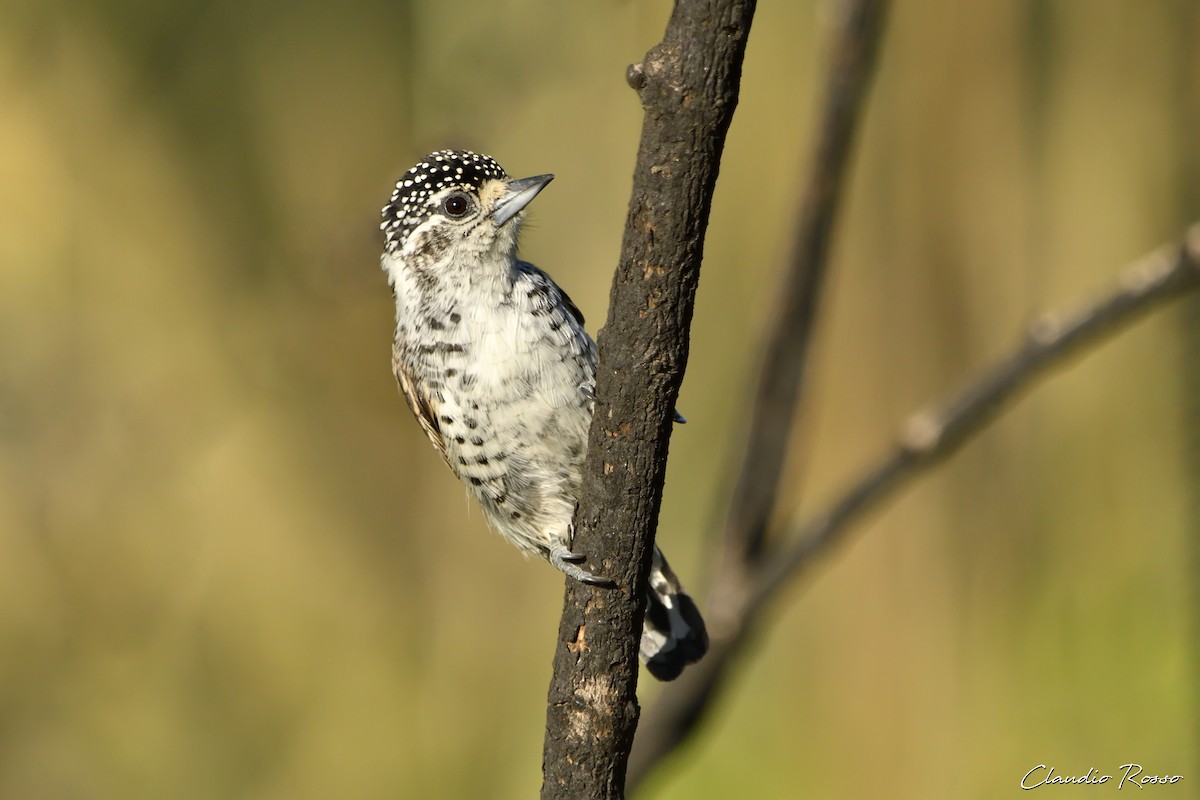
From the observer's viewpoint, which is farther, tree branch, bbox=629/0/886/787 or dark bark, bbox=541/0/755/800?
tree branch, bbox=629/0/886/787

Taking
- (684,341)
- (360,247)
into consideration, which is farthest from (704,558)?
(684,341)

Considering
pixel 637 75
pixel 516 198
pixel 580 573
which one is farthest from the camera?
pixel 516 198

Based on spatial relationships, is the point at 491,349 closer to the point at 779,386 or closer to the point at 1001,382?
the point at 779,386

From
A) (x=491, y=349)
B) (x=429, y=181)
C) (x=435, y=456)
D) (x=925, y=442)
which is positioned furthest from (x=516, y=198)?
(x=435, y=456)

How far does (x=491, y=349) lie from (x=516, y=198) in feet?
1.64

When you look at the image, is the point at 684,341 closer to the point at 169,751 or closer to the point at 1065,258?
the point at 1065,258

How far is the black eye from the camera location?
340 cm

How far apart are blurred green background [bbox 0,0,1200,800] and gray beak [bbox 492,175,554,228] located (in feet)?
4.41

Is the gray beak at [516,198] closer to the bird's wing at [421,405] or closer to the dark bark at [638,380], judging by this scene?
the bird's wing at [421,405]

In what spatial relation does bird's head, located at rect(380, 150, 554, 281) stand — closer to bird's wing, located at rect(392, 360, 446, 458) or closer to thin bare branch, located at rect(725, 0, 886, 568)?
bird's wing, located at rect(392, 360, 446, 458)

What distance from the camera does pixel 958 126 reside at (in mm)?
5062

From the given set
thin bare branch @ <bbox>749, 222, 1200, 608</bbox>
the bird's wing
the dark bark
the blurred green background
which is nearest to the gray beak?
the bird's wing

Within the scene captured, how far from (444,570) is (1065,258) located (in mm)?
3400

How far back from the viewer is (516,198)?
10.8 ft
